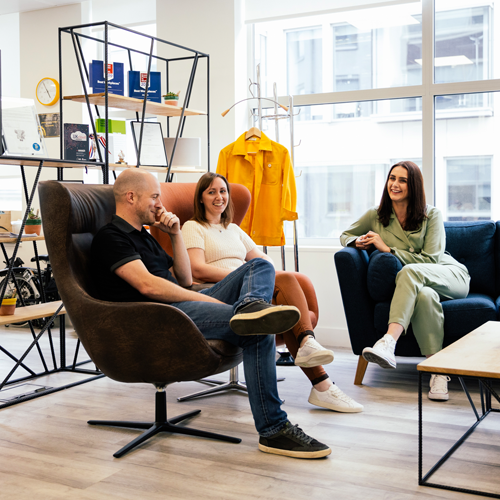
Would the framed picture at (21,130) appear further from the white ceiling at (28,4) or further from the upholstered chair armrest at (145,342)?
the white ceiling at (28,4)

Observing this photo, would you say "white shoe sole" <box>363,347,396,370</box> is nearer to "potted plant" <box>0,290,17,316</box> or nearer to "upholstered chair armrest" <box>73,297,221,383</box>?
"upholstered chair armrest" <box>73,297,221,383</box>

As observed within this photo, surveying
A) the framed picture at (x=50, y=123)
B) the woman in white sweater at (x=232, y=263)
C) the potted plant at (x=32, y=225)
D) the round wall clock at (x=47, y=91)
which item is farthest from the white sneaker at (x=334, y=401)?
the round wall clock at (x=47, y=91)

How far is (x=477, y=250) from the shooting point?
381 centimetres

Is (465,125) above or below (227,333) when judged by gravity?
above

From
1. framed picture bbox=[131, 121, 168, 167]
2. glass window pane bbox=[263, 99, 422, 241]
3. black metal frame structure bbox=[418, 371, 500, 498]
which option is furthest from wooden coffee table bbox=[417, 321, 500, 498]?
framed picture bbox=[131, 121, 168, 167]

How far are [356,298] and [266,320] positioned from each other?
4.48ft

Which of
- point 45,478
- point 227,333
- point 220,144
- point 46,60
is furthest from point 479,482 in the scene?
point 46,60

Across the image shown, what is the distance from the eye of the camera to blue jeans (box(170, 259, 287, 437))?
2207 millimetres

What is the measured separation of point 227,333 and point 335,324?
2.39 m

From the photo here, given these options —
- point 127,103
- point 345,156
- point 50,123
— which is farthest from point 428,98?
point 50,123

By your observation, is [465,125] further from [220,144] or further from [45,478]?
[45,478]

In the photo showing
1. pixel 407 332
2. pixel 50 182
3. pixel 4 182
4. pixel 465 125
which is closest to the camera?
pixel 50 182

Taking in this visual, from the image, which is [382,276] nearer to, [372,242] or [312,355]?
[372,242]

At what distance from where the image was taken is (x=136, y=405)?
294 cm
